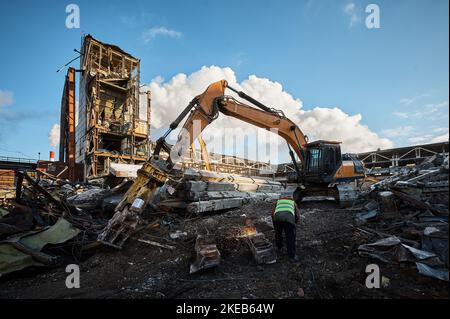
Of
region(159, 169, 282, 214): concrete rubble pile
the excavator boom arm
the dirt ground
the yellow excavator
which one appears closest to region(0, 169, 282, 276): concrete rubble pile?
region(159, 169, 282, 214): concrete rubble pile

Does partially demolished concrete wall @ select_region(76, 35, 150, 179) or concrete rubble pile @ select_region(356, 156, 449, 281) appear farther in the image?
partially demolished concrete wall @ select_region(76, 35, 150, 179)

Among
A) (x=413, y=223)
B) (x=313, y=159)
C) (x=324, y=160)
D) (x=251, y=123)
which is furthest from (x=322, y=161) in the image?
(x=413, y=223)

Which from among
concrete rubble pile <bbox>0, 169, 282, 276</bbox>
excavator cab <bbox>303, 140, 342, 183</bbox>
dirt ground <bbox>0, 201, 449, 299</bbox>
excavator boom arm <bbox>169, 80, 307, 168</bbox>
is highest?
excavator boom arm <bbox>169, 80, 307, 168</bbox>

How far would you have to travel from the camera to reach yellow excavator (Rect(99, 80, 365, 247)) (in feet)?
19.7

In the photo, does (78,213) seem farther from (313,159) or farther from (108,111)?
(108,111)

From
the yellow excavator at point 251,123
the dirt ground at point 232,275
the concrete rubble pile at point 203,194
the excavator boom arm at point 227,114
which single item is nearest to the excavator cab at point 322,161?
the yellow excavator at point 251,123

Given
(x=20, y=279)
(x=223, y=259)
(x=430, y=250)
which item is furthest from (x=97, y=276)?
(x=430, y=250)

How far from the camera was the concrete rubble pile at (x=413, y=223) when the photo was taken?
363 cm

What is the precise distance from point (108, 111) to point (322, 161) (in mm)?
19285

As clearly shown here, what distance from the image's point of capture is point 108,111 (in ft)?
72.4

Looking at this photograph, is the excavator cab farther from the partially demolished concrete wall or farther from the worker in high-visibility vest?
the partially demolished concrete wall

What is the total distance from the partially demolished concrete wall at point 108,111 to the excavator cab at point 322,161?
15.5 meters
